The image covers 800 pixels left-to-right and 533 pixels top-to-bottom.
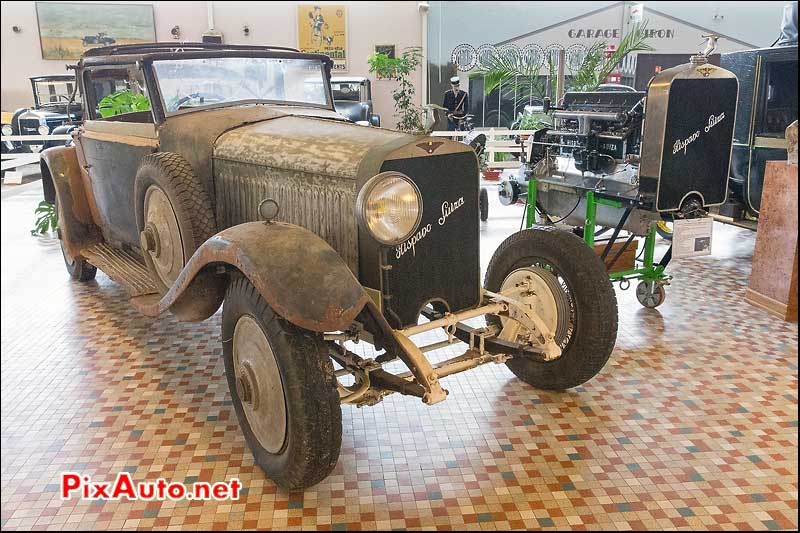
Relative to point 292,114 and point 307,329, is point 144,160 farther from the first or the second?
point 307,329

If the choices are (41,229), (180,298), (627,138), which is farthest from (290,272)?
(41,229)

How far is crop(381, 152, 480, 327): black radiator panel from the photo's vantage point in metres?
2.56

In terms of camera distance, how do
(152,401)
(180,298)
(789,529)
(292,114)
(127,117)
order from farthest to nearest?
(127,117) → (292,114) → (152,401) → (180,298) → (789,529)

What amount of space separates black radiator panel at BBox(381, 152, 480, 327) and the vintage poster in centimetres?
293

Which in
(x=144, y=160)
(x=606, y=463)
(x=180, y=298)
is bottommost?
(x=606, y=463)

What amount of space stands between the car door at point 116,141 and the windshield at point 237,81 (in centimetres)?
19

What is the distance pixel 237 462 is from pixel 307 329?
0.81 metres

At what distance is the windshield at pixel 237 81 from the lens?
11.9 ft

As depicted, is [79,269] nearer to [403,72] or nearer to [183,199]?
[183,199]

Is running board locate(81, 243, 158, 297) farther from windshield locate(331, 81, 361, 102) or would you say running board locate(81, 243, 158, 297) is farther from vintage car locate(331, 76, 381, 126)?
windshield locate(331, 81, 361, 102)

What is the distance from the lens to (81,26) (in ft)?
17.0

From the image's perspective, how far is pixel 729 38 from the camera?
438 cm

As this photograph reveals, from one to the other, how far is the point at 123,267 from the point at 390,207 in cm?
256

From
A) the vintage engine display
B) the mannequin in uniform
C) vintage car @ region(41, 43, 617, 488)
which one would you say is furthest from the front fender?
the mannequin in uniform
